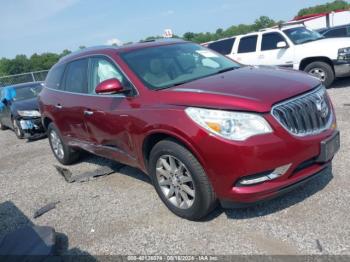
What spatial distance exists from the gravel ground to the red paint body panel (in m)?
0.44

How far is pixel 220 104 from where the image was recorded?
3.27 m

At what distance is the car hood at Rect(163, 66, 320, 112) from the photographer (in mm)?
3227

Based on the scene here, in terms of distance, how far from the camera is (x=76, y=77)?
5.41 meters

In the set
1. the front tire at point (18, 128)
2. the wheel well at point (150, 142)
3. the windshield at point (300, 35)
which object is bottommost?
the front tire at point (18, 128)

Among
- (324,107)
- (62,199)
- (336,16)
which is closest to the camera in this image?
(324,107)

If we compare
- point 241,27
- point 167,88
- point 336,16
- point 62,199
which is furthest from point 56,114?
point 241,27

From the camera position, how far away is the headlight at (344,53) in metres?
9.11

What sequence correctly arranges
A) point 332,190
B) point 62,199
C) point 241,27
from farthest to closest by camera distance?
point 241,27 < point 62,199 < point 332,190

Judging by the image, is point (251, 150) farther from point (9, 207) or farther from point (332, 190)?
point (9, 207)

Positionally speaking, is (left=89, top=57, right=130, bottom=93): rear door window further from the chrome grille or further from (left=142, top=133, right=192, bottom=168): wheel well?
the chrome grille

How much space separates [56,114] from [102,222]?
7.96 feet

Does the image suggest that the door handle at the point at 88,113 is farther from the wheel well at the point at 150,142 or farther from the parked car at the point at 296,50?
the parked car at the point at 296,50

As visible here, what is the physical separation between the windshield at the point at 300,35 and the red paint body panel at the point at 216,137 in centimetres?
630

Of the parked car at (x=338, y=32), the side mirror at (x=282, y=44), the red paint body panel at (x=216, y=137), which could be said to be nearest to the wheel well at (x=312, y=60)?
the side mirror at (x=282, y=44)
